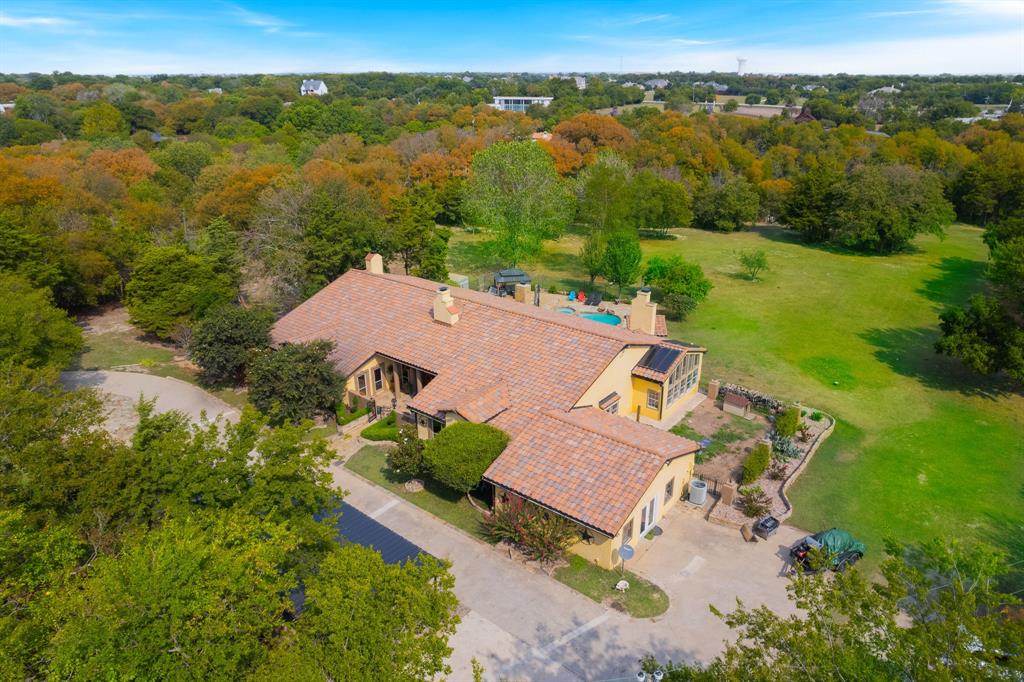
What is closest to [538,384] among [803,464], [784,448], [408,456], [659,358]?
[408,456]

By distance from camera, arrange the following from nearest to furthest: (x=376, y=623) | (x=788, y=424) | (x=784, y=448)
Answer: (x=376, y=623), (x=784, y=448), (x=788, y=424)

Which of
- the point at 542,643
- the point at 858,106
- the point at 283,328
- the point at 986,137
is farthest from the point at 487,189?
the point at 858,106

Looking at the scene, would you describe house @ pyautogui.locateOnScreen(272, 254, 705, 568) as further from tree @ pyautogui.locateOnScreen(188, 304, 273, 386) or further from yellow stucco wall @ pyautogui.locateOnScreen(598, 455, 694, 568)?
tree @ pyautogui.locateOnScreen(188, 304, 273, 386)

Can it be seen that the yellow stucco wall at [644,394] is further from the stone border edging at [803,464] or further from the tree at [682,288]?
the tree at [682,288]

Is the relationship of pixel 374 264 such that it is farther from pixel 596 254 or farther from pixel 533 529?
pixel 533 529

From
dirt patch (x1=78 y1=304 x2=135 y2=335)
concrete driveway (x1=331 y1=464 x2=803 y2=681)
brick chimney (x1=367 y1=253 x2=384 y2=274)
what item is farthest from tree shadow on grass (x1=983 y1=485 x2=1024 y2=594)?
dirt patch (x1=78 y1=304 x2=135 y2=335)

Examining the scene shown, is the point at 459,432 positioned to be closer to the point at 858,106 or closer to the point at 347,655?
the point at 347,655
